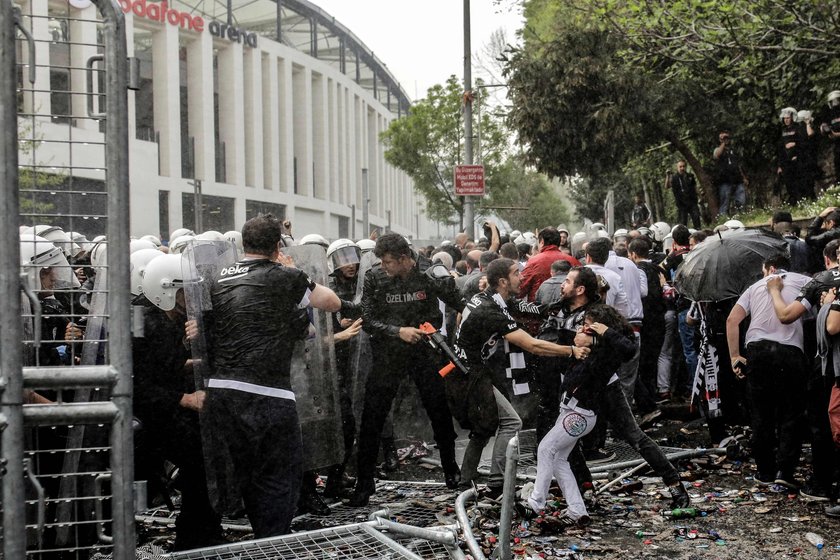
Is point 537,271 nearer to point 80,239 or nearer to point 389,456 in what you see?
point 389,456

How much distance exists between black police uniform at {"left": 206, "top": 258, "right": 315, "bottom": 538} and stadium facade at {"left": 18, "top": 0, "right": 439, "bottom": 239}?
990 inches

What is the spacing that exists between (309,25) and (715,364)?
171 ft

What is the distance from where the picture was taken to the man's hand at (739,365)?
7.79 metres

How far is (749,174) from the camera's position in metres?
22.9

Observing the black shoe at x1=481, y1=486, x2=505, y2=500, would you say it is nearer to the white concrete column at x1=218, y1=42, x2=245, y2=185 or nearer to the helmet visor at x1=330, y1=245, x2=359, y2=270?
the helmet visor at x1=330, y1=245, x2=359, y2=270

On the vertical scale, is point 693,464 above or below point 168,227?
below

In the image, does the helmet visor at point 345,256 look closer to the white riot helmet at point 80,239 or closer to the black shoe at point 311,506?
the black shoe at point 311,506

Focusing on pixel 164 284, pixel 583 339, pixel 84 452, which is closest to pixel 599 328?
pixel 583 339

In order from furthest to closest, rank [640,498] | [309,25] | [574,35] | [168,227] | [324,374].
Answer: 1. [309,25]
2. [168,227]
3. [574,35]
4. [640,498]
5. [324,374]

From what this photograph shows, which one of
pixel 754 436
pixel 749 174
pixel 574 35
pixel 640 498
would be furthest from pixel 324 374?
pixel 749 174

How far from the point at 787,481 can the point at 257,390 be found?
172 inches

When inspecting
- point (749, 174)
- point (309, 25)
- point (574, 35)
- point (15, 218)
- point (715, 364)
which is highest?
point (309, 25)

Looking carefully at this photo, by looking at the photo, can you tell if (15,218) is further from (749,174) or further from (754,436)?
(749,174)

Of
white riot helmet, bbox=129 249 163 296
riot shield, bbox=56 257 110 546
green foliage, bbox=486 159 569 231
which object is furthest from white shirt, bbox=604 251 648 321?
green foliage, bbox=486 159 569 231
